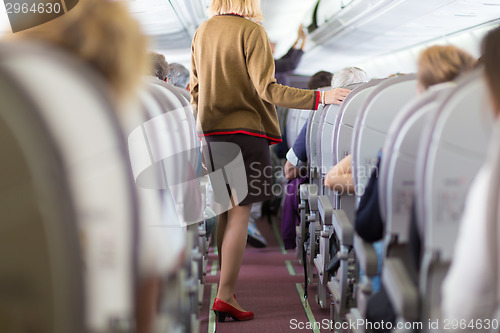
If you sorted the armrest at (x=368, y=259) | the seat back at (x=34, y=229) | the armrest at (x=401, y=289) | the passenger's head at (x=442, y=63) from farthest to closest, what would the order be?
the armrest at (x=368, y=259) → the passenger's head at (x=442, y=63) → the armrest at (x=401, y=289) → the seat back at (x=34, y=229)

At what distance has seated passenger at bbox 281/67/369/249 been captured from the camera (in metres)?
3.60

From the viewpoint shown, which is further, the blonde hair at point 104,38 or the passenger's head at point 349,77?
the passenger's head at point 349,77

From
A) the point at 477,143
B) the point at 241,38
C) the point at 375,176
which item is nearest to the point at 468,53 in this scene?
the point at 477,143

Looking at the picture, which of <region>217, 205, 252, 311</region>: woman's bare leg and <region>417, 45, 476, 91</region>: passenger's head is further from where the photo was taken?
<region>217, 205, 252, 311</region>: woman's bare leg

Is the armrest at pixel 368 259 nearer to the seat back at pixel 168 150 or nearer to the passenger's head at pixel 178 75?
the seat back at pixel 168 150

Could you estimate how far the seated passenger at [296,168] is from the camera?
360cm

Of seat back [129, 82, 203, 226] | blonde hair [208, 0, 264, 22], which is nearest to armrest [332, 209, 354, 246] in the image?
seat back [129, 82, 203, 226]

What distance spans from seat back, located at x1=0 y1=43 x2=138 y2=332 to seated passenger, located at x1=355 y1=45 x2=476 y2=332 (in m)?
0.79

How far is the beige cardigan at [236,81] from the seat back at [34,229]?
1765 millimetres

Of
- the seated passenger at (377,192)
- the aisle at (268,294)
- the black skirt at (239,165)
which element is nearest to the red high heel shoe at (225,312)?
the aisle at (268,294)

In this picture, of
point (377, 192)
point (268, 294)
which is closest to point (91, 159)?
point (377, 192)

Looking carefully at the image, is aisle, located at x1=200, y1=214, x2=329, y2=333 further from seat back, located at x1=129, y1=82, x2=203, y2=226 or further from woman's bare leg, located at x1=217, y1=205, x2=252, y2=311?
seat back, located at x1=129, y1=82, x2=203, y2=226

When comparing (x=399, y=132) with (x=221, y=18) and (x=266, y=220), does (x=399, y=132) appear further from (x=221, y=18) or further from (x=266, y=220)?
(x=266, y=220)

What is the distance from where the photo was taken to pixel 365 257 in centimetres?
177
